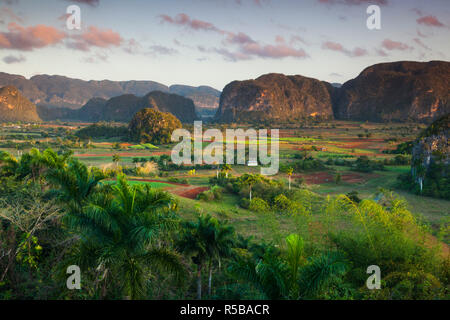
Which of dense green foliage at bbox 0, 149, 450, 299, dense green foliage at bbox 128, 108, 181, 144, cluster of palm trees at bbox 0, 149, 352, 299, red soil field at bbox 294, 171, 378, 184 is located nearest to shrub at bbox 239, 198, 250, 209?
red soil field at bbox 294, 171, 378, 184

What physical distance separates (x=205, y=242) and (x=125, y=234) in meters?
4.03

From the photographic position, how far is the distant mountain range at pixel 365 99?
157375 millimetres

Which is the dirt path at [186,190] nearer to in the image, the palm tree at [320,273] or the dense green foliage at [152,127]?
the palm tree at [320,273]

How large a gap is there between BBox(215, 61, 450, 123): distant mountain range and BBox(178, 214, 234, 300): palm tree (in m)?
151

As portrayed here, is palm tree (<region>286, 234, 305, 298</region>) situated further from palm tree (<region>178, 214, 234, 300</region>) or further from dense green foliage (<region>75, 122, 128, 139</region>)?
dense green foliage (<region>75, 122, 128, 139</region>)

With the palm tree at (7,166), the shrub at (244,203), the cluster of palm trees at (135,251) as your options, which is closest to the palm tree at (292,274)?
the cluster of palm trees at (135,251)

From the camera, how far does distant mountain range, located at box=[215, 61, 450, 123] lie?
15738 centimetres

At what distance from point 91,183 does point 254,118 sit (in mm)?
162956

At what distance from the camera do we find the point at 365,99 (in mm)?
175750

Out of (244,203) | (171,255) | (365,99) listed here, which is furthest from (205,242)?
(365,99)

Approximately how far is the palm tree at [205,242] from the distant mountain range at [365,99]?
151 metres

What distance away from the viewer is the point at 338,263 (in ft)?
20.5
